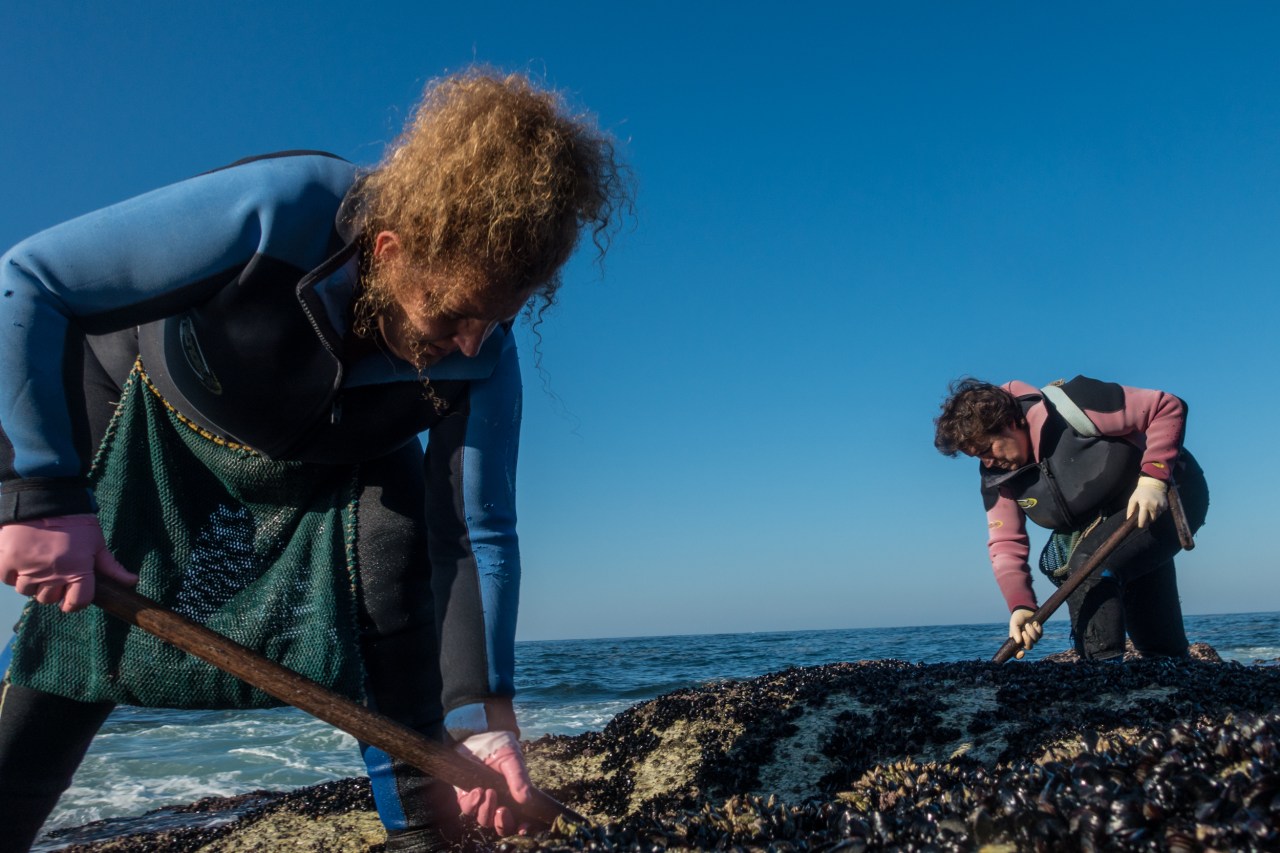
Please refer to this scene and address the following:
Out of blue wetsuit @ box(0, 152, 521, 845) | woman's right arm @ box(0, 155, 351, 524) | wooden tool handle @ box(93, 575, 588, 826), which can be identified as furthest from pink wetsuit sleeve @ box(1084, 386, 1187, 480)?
woman's right arm @ box(0, 155, 351, 524)

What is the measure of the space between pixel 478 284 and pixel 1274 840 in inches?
80.3

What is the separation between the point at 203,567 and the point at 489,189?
169 cm

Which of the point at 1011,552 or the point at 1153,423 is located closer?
the point at 1153,423

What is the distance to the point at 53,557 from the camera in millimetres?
Answer: 2254

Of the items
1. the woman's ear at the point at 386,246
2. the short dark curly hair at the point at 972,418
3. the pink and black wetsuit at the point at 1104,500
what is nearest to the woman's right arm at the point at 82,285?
the woman's ear at the point at 386,246

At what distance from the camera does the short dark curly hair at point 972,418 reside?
Result: 603 cm

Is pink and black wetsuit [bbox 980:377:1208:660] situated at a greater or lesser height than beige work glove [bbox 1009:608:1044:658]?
greater

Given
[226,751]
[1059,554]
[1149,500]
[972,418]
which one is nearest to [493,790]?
[972,418]

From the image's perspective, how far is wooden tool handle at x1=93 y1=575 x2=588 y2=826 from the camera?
2.47m

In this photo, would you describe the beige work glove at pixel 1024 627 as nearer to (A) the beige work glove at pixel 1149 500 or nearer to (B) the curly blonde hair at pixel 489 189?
(A) the beige work glove at pixel 1149 500

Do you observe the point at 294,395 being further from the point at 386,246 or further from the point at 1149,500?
the point at 1149,500

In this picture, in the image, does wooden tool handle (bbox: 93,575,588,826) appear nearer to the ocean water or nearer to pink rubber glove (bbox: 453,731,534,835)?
pink rubber glove (bbox: 453,731,534,835)

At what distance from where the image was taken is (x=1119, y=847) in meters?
1.67

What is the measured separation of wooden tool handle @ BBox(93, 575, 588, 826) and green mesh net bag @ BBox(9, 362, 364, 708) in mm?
301
